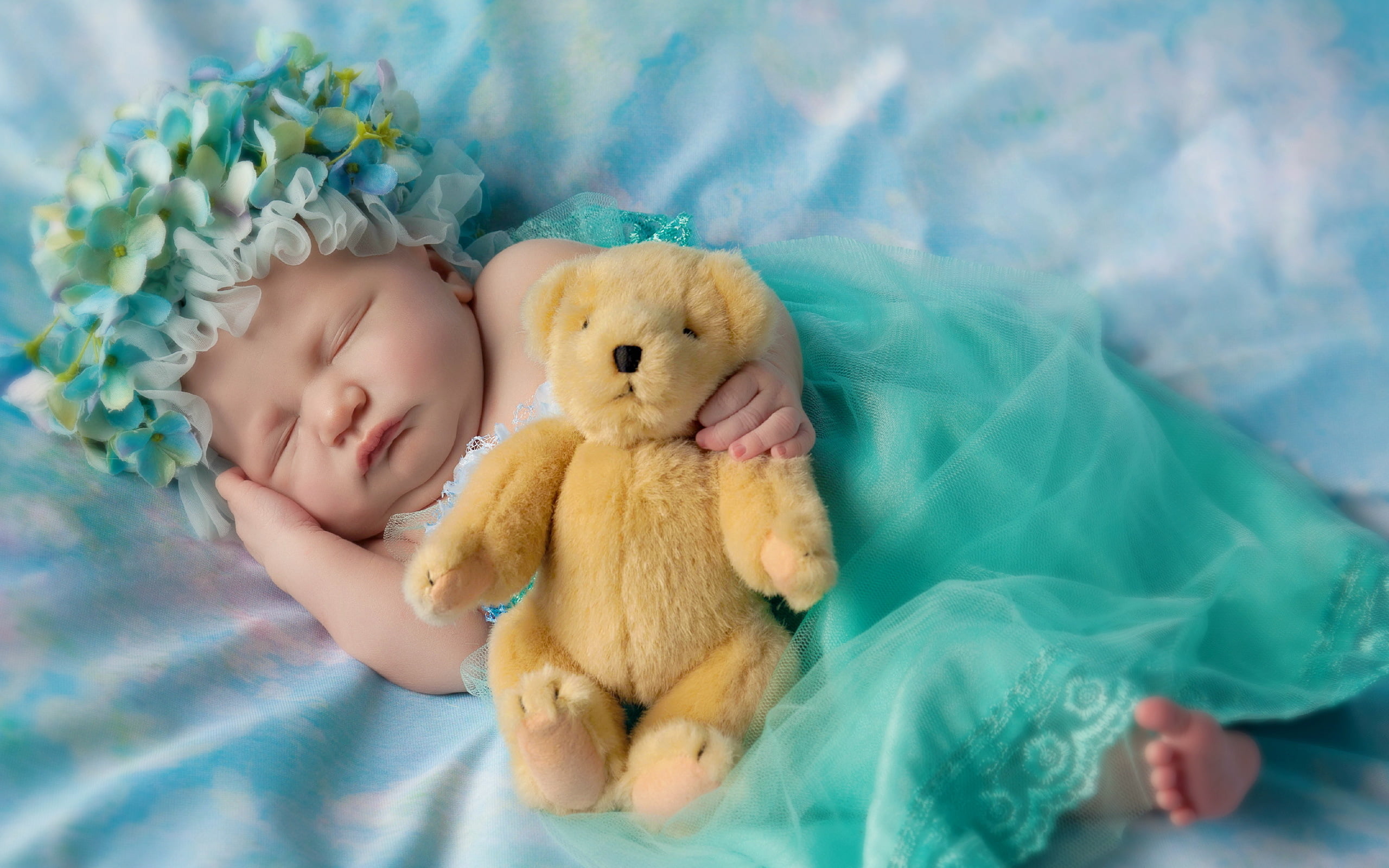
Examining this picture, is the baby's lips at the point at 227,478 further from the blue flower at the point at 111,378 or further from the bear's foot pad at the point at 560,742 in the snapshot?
the bear's foot pad at the point at 560,742

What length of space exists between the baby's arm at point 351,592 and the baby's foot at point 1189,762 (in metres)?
0.77

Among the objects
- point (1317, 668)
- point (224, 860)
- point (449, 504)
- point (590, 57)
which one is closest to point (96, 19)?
point (590, 57)

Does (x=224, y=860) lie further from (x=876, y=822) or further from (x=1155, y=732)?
(x=1155, y=732)

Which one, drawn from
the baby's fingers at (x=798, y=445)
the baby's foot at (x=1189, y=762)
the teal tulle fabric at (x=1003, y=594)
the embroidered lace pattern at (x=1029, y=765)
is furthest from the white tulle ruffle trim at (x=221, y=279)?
the baby's foot at (x=1189, y=762)

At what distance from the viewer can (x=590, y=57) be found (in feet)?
5.38

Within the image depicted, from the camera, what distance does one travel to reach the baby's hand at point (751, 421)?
3.01 ft

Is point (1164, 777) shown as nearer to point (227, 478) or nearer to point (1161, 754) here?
point (1161, 754)

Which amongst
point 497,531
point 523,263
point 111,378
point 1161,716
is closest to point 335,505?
point 111,378

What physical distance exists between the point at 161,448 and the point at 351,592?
347 mm

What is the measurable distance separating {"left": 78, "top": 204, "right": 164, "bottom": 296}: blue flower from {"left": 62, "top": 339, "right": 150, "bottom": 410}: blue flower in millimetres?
83

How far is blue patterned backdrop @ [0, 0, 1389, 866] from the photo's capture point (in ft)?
3.14

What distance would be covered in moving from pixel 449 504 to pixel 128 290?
1.59 feet

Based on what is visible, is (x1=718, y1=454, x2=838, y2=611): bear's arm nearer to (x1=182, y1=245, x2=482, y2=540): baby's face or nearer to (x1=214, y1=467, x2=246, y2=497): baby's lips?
(x1=182, y1=245, x2=482, y2=540): baby's face

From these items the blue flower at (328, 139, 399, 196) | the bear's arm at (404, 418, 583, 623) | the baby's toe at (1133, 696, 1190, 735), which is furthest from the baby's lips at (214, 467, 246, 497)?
the baby's toe at (1133, 696, 1190, 735)
